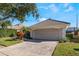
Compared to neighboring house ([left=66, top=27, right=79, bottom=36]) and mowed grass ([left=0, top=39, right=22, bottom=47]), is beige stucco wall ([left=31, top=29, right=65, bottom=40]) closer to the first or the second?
neighboring house ([left=66, top=27, right=79, bottom=36])

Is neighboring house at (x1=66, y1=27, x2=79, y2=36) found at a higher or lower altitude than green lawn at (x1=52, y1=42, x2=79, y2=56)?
higher

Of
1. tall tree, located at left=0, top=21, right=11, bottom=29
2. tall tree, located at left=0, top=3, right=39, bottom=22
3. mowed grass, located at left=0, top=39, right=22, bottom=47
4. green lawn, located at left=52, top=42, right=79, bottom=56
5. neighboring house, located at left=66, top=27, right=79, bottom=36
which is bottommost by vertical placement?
green lawn, located at left=52, top=42, right=79, bottom=56

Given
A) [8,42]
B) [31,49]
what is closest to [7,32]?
[8,42]

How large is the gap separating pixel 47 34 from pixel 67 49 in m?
1.12

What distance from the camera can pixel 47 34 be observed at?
11812 mm

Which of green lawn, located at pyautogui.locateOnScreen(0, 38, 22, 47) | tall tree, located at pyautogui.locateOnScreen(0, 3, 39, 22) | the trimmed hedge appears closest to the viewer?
green lawn, located at pyautogui.locateOnScreen(0, 38, 22, 47)

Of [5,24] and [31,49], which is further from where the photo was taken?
[5,24]

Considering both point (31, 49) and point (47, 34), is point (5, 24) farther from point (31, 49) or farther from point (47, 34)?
point (47, 34)

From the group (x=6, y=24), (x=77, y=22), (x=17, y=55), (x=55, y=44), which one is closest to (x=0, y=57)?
(x=17, y=55)

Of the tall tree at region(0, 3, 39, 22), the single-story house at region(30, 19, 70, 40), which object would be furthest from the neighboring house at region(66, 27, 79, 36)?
the tall tree at region(0, 3, 39, 22)

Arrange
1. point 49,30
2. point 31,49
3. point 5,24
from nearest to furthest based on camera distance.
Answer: point 31,49 < point 5,24 < point 49,30

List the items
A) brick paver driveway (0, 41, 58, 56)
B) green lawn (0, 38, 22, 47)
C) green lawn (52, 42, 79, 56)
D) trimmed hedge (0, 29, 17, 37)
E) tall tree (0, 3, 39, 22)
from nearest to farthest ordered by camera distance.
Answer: green lawn (52, 42, 79, 56)
brick paver driveway (0, 41, 58, 56)
green lawn (0, 38, 22, 47)
trimmed hedge (0, 29, 17, 37)
tall tree (0, 3, 39, 22)

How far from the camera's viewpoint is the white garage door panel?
38.2 feet

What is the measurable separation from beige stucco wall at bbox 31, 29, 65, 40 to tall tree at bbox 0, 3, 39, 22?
68 cm
